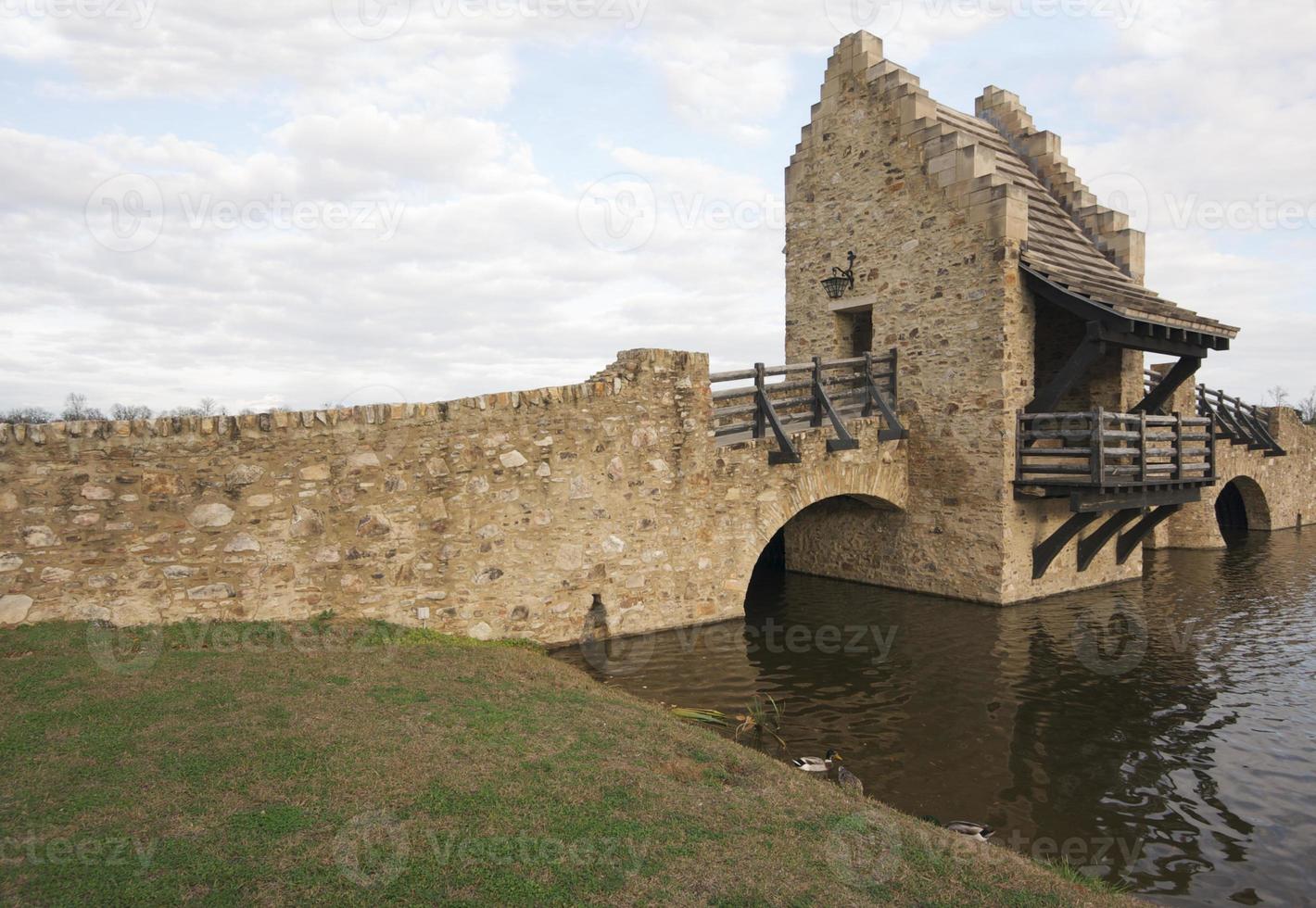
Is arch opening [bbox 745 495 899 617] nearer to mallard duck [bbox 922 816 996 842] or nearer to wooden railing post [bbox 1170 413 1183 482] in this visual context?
wooden railing post [bbox 1170 413 1183 482]

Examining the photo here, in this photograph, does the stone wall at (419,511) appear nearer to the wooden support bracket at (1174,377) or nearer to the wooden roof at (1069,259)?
the wooden roof at (1069,259)

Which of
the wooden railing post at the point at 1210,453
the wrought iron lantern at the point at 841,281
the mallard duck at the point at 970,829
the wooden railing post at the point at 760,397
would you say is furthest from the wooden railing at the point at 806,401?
the mallard duck at the point at 970,829

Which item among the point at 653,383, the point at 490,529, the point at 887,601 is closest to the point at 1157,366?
the point at 887,601

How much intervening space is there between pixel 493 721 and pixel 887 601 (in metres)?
8.43

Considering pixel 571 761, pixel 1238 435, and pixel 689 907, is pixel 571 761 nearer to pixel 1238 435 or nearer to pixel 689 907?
pixel 689 907

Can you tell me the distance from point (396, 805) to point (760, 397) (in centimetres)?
809

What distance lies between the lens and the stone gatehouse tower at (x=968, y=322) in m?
11.8

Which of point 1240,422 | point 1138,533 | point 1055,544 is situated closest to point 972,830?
point 1055,544

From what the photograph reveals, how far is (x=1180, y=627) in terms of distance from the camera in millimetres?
11117

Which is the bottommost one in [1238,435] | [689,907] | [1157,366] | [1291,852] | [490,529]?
[1291,852]

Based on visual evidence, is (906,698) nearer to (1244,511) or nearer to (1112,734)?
(1112,734)

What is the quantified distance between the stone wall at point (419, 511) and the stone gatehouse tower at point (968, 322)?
8.38 ft

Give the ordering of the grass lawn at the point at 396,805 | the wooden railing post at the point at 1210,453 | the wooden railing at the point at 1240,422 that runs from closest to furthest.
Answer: the grass lawn at the point at 396,805 < the wooden railing post at the point at 1210,453 < the wooden railing at the point at 1240,422

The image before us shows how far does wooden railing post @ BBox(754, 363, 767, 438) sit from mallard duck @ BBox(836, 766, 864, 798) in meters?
5.86
